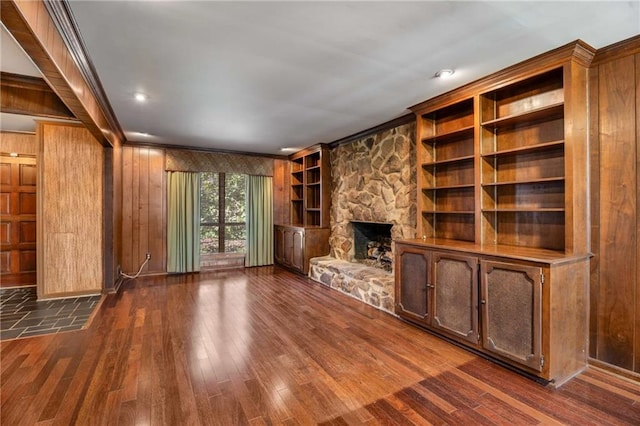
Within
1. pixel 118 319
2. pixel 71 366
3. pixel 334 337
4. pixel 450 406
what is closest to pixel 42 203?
pixel 118 319

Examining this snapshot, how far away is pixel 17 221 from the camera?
16.4 feet

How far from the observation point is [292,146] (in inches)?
243

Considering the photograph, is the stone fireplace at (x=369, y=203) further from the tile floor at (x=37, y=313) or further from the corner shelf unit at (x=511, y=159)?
the tile floor at (x=37, y=313)

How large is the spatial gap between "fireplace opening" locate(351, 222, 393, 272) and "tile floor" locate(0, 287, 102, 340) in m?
4.00

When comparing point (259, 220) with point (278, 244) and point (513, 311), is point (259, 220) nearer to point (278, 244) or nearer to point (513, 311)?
point (278, 244)

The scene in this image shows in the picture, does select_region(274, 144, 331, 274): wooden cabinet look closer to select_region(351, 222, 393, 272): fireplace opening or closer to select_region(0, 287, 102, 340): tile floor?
select_region(351, 222, 393, 272): fireplace opening

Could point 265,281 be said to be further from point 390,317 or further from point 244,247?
point 390,317

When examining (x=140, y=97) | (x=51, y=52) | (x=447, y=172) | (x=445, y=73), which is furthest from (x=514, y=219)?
(x=140, y=97)

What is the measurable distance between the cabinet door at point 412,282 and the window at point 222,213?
13.7 feet

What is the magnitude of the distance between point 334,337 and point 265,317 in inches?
38.7

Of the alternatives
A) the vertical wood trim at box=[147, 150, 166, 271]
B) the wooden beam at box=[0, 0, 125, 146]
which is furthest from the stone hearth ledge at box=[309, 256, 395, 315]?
the wooden beam at box=[0, 0, 125, 146]

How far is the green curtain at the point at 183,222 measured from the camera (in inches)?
235

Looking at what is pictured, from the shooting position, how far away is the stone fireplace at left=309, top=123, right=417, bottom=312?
13.6 feet

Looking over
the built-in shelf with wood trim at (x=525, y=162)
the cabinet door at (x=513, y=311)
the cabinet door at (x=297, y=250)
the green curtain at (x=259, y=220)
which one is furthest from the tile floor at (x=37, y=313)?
the built-in shelf with wood trim at (x=525, y=162)
